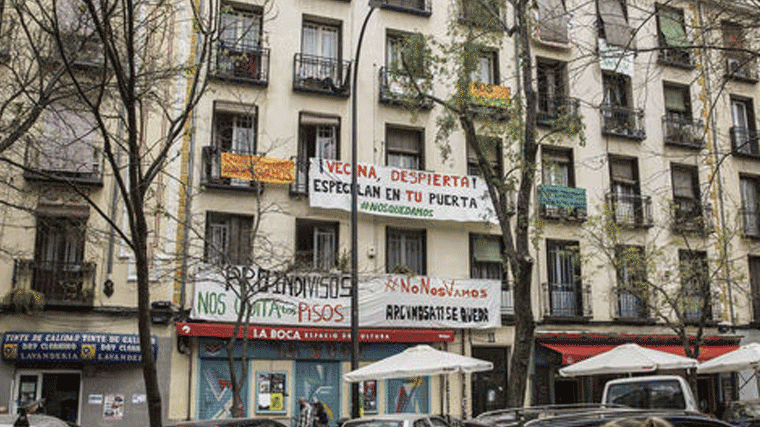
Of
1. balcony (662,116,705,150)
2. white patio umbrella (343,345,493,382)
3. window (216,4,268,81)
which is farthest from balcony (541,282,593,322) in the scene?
window (216,4,268,81)

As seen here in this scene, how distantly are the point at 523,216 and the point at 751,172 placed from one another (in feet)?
53.0

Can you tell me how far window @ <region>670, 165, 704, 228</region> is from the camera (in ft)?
83.1

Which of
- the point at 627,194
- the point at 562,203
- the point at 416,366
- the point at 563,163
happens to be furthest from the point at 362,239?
the point at 627,194

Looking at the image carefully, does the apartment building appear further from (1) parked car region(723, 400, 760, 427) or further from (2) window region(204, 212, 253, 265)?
(1) parked car region(723, 400, 760, 427)

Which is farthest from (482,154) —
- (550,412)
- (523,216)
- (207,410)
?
(207,410)

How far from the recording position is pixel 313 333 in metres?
19.5

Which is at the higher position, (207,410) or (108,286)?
(108,286)

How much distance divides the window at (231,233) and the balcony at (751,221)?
17267mm

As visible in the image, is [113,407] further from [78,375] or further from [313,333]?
[313,333]

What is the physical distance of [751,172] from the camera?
88.8 feet

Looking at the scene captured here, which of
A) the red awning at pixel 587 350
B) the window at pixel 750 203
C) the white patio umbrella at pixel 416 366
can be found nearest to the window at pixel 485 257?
the red awning at pixel 587 350

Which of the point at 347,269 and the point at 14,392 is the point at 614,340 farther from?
the point at 14,392

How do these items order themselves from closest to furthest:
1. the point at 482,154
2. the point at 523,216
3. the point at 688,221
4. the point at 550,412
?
the point at 550,412 → the point at 523,216 → the point at 482,154 → the point at 688,221

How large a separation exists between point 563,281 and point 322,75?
32.2 ft
